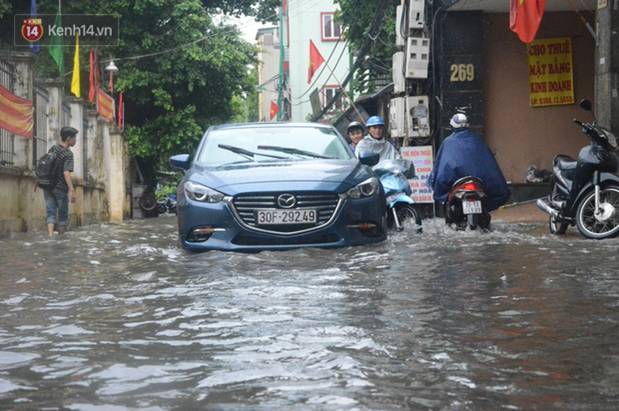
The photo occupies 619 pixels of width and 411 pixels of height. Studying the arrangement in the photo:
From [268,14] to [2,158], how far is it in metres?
27.5

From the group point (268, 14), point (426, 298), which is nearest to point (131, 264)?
point (426, 298)

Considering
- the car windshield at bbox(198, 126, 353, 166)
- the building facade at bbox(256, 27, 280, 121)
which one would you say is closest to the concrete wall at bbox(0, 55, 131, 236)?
the car windshield at bbox(198, 126, 353, 166)

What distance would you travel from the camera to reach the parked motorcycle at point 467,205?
1120 cm

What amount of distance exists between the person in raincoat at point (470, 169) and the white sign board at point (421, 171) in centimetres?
624

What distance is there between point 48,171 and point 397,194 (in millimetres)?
5156

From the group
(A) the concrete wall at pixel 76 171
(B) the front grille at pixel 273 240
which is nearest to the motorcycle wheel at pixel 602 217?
(B) the front grille at pixel 273 240

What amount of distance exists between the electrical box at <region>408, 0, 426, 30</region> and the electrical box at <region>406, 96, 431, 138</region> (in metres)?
1.31

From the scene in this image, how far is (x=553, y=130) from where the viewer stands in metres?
17.7

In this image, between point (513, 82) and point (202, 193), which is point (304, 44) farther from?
point (202, 193)

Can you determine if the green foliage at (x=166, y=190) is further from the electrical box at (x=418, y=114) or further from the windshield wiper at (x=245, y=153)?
the windshield wiper at (x=245, y=153)

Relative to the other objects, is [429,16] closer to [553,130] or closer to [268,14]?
[553,130]

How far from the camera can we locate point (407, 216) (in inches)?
480

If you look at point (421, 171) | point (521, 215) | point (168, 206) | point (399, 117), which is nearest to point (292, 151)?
point (521, 215)

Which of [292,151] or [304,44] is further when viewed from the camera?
[304,44]
